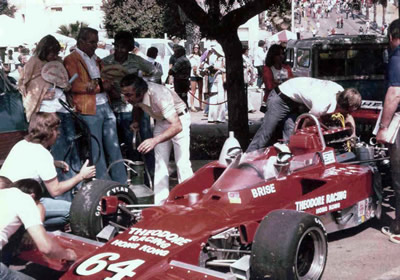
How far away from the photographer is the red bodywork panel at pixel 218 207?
14.1 ft

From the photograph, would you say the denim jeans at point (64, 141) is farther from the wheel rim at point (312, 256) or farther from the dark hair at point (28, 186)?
the wheel rim at point (312, 256)

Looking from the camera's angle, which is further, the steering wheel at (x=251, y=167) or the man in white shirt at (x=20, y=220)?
the steering wheel at (x=251, y=167)

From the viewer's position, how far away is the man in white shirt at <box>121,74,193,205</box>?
6.05 meters

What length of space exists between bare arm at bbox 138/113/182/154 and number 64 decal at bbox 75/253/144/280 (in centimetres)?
153

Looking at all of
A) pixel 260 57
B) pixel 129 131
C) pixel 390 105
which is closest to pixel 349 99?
pixel 390 105

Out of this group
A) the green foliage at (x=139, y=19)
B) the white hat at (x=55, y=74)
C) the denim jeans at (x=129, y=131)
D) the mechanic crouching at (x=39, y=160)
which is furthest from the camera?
the green foliage at (x=139, y=19)

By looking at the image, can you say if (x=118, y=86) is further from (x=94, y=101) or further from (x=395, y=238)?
(x=395, y=238)

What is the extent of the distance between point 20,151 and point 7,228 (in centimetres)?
119

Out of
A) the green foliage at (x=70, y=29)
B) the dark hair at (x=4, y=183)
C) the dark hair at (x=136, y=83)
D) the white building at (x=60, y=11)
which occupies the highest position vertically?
the white building at (x=60, y=11)

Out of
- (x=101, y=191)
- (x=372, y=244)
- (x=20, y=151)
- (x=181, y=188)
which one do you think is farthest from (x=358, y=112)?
(x=20, y=151)

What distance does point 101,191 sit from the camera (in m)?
5.55

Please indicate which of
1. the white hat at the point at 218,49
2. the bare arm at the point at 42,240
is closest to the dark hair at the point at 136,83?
the bare arm at the point at 42,240

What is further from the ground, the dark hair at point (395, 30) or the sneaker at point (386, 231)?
the dark hair at point (395, 30)

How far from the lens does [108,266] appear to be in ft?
14.1
